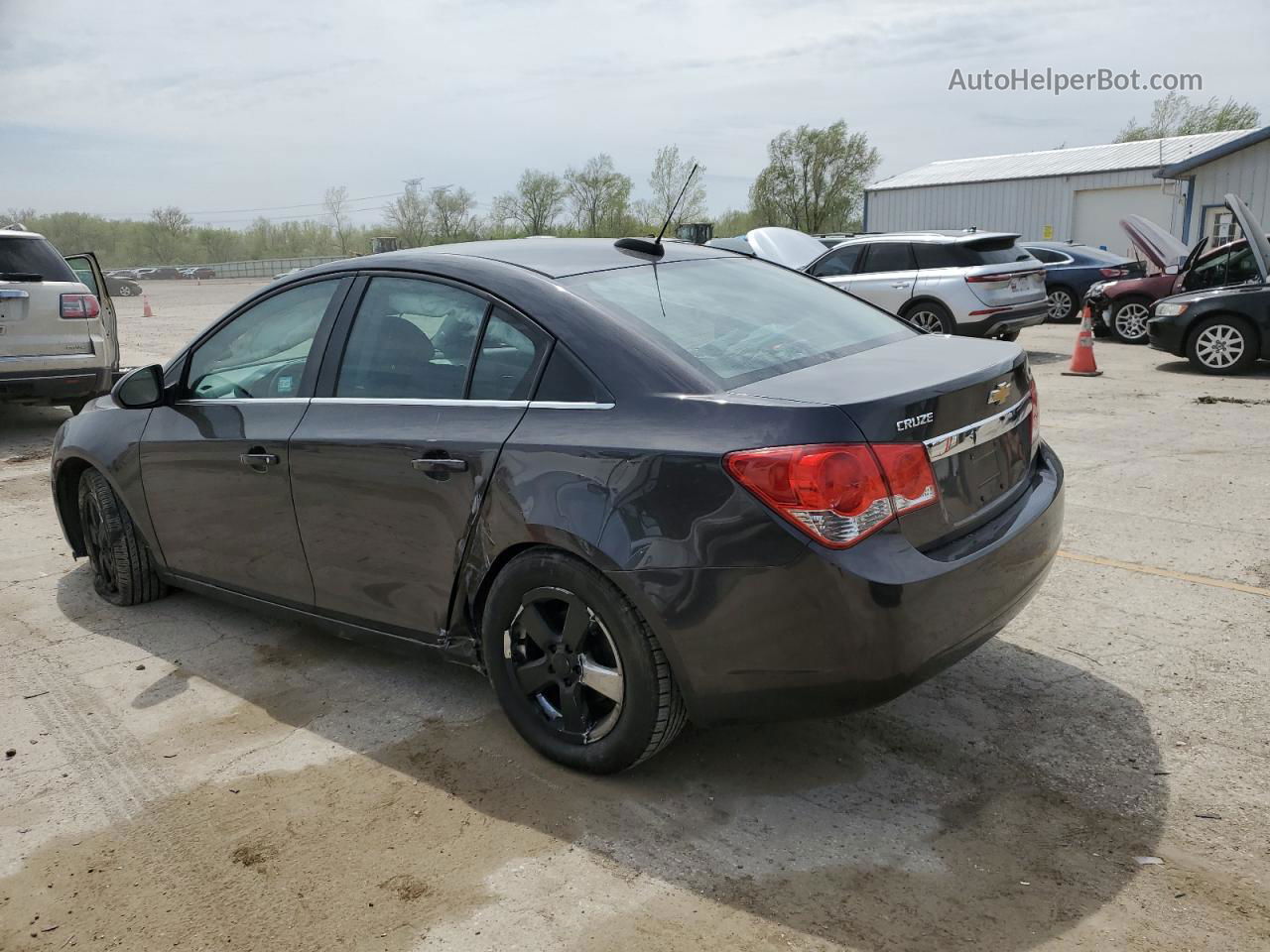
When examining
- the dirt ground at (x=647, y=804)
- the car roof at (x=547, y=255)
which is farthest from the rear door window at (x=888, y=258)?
the car roof at (x=547, y=255)

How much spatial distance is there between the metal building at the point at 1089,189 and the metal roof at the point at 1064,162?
0.12ft

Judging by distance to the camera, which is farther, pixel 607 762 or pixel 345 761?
pixel 345 761

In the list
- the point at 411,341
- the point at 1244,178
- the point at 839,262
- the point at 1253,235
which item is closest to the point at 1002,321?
the point at 839,262

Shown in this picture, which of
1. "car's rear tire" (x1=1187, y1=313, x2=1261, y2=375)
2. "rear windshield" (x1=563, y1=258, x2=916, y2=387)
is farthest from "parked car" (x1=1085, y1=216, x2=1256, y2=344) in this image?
"rear windshield" (x1=563, y1=258, x2=916, y2=387)

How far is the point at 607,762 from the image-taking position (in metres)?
3.04

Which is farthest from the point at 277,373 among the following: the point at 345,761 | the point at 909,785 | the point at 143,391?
the point at 909,785

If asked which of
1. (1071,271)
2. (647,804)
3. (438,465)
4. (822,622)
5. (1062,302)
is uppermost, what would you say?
(438,465)

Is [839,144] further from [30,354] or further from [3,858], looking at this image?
[3,858]

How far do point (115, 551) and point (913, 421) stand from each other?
12.3 feet

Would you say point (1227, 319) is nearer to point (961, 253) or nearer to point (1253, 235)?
point (1253, 235)

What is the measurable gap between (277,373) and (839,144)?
2208 inches

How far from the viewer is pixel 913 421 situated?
106 inches

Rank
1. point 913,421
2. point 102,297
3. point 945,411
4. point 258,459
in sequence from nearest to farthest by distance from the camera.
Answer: point 913,421 → point 945,411 → point 258,459 → point 102,297

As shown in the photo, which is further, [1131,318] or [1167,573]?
[1131,318]
